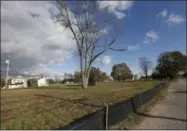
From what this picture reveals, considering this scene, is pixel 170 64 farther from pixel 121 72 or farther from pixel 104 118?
pixel 121 72

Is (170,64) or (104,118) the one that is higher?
(170,64)

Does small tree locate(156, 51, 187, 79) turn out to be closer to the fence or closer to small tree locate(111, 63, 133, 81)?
the fence

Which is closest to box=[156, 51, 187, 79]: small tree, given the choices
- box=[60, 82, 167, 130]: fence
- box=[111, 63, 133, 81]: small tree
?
box=[60, 82, 167, 130]: fence

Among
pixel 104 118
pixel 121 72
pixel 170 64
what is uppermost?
pixel 121 72

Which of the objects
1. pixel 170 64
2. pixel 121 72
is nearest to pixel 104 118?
pixel 170 64

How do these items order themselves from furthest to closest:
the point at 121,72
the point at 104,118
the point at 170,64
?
1. the point at 121,72
2. the point at 170,64
3. the point at 104,118

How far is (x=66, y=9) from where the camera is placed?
107 ft

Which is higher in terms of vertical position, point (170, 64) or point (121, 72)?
point (121, 72)

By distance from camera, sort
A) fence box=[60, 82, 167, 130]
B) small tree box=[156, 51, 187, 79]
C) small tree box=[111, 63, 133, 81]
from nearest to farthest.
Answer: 1. fence box=[60, 82, 167, 130]
2. small tree box=[156, 51, 187, 79]
3. small tree box=[111, 63, 133, 81]

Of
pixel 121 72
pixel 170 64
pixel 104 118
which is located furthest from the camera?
pixel 121 72

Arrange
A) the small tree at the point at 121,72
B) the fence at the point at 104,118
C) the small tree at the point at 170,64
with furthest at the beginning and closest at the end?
the small tree at the point at 121,72 < the small tree at the point at 170,64 < the fence at the point at 104,118

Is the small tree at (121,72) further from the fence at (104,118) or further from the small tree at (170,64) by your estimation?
the fence at (104,118)

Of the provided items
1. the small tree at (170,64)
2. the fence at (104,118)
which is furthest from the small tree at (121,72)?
the fence at (104,118)

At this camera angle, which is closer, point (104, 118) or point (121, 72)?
point (104, 118)
